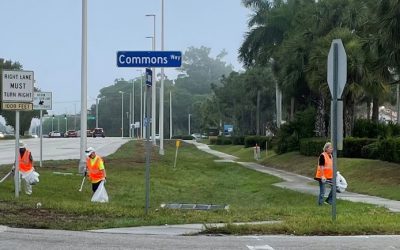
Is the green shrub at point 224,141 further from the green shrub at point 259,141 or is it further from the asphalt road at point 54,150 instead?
the asphalt road at point 54,150

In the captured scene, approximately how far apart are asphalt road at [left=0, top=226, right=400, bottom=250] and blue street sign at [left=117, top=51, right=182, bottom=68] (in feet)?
10.8

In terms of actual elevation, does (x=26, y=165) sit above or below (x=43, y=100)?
below

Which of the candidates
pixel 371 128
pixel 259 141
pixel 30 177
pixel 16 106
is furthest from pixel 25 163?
pixel 259 141

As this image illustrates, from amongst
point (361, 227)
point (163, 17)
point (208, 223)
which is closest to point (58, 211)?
point (208, 223)

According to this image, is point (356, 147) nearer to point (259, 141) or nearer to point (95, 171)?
point (95, 171)

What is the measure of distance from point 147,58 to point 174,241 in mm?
3760

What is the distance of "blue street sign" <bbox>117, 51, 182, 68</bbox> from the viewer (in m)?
12.4

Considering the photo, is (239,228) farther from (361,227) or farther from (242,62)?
(242,62)

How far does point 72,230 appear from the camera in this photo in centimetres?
1160

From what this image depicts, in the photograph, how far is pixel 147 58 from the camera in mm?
12406

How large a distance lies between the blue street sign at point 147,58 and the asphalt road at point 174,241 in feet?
10.8

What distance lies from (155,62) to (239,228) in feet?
11.5

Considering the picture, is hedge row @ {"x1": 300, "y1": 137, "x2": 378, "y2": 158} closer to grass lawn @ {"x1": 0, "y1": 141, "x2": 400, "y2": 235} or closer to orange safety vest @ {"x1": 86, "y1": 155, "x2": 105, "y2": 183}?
grass lawn @ {"x1": 0, "y1": 141, "x2": 400, "y2": 235}

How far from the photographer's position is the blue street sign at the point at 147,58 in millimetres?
12359
